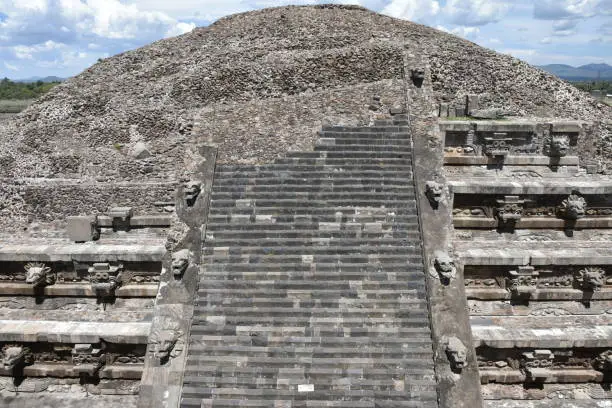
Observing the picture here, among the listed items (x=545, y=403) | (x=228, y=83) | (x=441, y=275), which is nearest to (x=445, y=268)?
(x=441, y=275)

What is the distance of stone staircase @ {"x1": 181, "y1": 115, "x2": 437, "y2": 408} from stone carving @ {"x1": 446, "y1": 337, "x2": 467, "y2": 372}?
329 mm

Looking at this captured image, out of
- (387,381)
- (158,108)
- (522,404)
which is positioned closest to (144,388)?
(387,381)

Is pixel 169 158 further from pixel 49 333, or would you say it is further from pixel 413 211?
pixel 413 211

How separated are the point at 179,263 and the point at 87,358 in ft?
8.64

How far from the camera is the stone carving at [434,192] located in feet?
25.9

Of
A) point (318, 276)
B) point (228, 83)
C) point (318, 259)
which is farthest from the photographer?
point (228, 83)

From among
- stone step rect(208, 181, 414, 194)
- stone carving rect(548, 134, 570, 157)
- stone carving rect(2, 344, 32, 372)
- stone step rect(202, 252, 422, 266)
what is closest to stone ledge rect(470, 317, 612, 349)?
stone step rect(202, 252, 422, 266)

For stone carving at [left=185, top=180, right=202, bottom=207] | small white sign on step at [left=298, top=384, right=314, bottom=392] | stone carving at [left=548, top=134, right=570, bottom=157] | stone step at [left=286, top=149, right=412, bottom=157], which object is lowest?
small white sign on step at [left=298, top=384, right=314, bottom=392]

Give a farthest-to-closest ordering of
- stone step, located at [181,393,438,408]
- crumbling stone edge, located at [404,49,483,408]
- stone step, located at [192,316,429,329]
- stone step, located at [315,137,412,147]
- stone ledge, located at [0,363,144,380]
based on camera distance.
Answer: stone step, located at [315,137,412,147]
stone ledge, located at [0,363,144,380]
stone step, located at [192,316,429,329]
crumbling stone edge, located at [404,49,483,408]
stone step, located at [181,393,438,408]

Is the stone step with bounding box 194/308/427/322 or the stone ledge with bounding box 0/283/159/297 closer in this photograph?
the stone step with bounding box 194/308/427/322

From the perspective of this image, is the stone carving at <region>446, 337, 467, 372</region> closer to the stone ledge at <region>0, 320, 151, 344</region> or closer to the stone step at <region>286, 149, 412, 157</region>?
the stone step at <region>286, 149, 412, 157</region>

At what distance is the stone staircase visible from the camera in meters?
6.59

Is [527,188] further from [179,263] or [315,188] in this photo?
[179,263]

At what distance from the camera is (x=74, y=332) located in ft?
25.7
